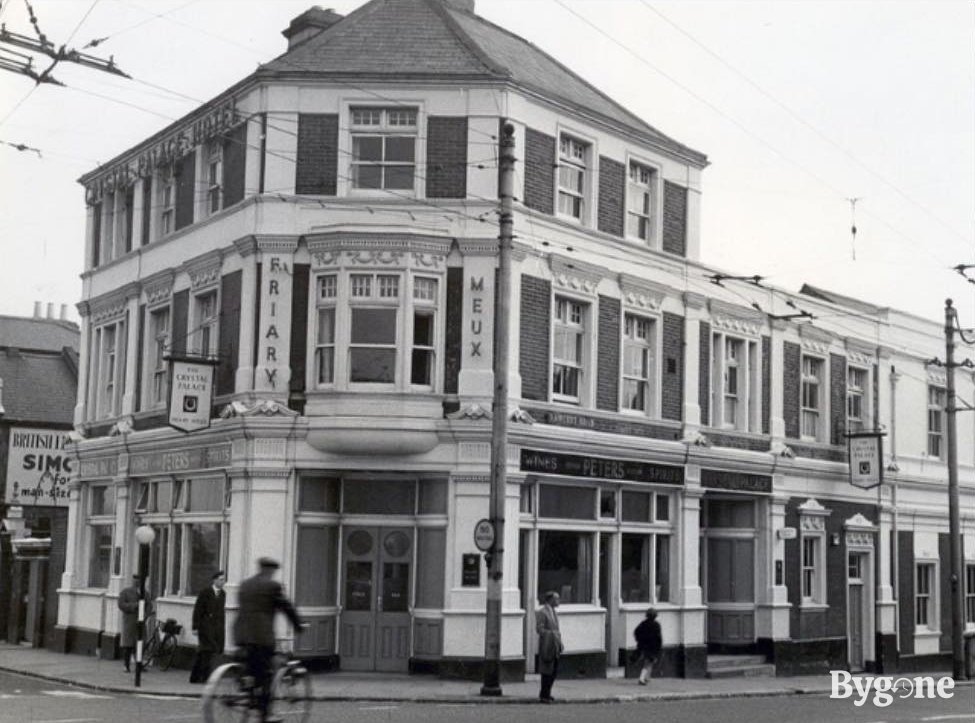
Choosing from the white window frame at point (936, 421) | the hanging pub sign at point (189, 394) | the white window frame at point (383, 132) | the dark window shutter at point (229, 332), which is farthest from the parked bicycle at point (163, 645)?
the white window frame at point (936, 421)

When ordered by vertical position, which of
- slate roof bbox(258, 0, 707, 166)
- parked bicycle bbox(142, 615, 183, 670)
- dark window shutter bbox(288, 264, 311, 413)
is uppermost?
slate roof bbox(258, 0, 707, 166)

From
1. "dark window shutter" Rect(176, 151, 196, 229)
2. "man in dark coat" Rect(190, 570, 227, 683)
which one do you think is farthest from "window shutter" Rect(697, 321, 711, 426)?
"man in dark coat" Rect(190, 570, 227, 683)

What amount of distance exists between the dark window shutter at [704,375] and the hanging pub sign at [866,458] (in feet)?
20.6

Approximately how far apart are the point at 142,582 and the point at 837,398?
64.8 ft

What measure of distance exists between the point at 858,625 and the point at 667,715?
17.9 metres

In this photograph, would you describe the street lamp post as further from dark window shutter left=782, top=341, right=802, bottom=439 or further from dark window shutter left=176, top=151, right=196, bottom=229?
dark window shutter left=782, top=341, right=802, bottom=439

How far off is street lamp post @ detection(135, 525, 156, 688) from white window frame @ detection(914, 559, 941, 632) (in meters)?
21.5

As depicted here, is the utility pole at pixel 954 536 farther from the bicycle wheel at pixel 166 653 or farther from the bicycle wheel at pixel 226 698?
the bicycle wheel at pixel 226 698

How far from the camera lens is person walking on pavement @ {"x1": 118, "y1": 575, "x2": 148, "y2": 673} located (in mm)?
27688

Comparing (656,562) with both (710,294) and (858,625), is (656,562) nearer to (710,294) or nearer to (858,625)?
(710,294)

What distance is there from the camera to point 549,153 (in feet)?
93.2

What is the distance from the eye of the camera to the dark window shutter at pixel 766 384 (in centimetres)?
3450

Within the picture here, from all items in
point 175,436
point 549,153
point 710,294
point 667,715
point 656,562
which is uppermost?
point 549,153

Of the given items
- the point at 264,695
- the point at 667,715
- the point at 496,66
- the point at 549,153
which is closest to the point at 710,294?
the point at 549,153
